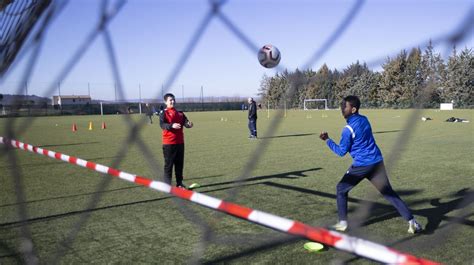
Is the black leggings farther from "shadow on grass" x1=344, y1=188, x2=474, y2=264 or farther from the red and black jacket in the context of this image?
"shadow on grass" x1=344, y1=188, x2=474, y2=264

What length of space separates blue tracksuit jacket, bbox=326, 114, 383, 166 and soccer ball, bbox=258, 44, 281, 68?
1808 millimetres

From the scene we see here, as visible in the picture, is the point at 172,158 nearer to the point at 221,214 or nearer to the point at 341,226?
the point at 221,214

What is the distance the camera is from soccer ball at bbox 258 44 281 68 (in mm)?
2935

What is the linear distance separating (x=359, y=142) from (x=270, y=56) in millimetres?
1939

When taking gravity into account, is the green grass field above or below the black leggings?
below

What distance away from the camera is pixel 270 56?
3.03 metres

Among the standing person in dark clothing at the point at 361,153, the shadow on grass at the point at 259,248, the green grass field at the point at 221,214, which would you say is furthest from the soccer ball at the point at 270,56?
the shadow on grass at the point at 259,248

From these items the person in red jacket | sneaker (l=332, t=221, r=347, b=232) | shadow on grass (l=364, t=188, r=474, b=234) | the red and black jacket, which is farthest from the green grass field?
the red and black jacket

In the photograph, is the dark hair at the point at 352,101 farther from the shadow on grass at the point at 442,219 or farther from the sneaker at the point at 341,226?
the shadow on grass at the point at 442,219

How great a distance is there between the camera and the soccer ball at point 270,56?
2.93 metres

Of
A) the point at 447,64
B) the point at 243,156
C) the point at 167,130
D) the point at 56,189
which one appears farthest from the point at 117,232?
the point at 243,156

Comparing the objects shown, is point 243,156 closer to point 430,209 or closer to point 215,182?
point 215,182

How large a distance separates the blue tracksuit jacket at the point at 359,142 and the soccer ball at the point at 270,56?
181 cm

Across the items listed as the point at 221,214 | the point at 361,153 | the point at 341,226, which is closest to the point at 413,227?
the point at 341,226
